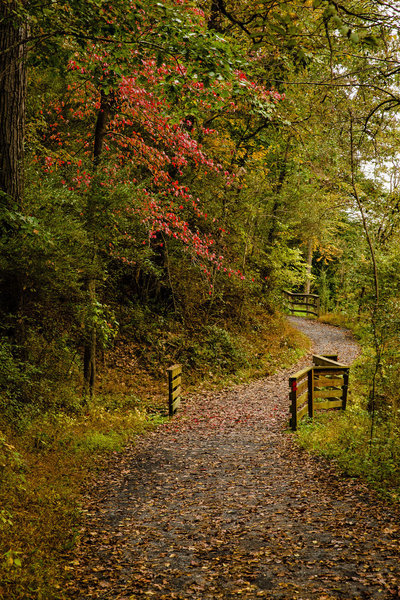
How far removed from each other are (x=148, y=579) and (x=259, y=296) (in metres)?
16.7

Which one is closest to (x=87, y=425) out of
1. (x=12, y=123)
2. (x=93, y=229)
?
(x=93, y=229)

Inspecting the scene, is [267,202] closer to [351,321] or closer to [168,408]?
[351,321]

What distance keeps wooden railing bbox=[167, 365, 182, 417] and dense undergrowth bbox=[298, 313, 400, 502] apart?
9.92 ft

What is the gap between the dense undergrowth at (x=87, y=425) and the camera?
168 inches

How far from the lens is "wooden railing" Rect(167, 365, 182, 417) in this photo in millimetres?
10469

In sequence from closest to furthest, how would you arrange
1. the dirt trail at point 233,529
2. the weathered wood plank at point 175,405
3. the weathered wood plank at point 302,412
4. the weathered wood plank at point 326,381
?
1. the dirt trail at point 233,529
2. the weathered wood plank at point 302,412
3. the weathered wood plank at point 326,381
4. the weathered wood plank at point 175,405

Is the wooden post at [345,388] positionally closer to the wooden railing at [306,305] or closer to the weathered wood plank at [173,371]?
the weathered wood plank at [173,371]

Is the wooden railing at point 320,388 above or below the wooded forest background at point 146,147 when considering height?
below

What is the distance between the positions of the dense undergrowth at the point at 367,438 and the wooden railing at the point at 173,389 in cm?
302

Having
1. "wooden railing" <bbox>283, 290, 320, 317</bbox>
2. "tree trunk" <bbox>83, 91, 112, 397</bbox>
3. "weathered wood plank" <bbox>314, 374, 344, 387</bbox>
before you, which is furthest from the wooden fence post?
"wooden railing" <bbox>283, 290, 320, 317</bbox>

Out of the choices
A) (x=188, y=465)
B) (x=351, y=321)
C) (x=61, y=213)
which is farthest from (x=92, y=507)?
(x=351, y=321)

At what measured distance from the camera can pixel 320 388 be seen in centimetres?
1073

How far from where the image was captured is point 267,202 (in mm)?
19938

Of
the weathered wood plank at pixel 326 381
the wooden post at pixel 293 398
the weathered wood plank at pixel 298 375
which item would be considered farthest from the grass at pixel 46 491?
the weathered wood plank at pixel 326 381
